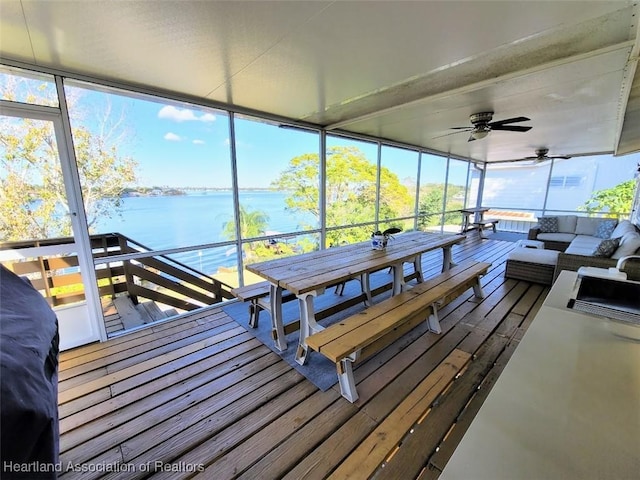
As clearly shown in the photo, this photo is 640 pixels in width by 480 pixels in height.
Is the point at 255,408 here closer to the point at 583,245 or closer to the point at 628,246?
the point at 628,246

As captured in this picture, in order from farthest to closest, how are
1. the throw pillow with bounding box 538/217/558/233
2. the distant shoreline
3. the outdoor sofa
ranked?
1. the throw pillow with bounding box 538/217/558/233
2. the outdoor sofa
3. the distant shoreline

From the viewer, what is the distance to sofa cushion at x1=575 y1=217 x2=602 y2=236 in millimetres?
5727

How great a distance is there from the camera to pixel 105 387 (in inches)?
76.1

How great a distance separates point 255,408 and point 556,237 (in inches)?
279

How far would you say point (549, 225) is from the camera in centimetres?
619

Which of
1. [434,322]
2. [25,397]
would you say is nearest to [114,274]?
[25,397]

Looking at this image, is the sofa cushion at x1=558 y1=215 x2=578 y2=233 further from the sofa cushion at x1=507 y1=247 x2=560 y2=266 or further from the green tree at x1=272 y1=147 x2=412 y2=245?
the green tree at x1=272 y1=147 x2=412 y2=245

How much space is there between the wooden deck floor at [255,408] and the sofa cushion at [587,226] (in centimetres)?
527

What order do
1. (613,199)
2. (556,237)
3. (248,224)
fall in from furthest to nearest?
1. (613,199)
2. (556,237)
3. (248,224)

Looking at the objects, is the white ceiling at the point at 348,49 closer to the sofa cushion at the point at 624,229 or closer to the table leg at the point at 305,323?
the table leg at the point at 305,323

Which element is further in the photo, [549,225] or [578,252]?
[549,225]

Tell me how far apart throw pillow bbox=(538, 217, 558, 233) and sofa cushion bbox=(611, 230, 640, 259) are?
3.19 m

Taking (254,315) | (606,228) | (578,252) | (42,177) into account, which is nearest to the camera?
(42,177)

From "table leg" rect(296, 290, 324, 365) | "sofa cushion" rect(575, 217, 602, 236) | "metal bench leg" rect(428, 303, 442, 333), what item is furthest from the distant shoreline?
"sofa cushion" rect(575, 217, 602, 236)
